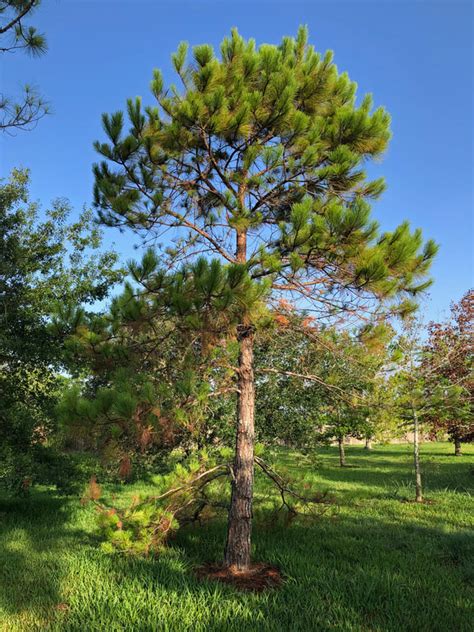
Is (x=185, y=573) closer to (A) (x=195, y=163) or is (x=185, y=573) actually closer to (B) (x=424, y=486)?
(A) (x=195, y=163)

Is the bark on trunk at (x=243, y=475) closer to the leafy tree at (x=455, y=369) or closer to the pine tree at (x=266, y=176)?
the pine tree at (x=266, y=176)

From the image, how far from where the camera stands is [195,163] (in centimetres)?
592

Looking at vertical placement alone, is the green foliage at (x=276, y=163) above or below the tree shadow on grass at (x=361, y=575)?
above

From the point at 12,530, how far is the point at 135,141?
6.57m

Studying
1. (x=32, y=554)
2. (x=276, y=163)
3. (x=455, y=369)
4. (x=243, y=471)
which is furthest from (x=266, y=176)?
(x=455, y=369)

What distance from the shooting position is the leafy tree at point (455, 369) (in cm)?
969

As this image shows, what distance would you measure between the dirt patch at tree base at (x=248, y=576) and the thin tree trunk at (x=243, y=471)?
3.3 inches

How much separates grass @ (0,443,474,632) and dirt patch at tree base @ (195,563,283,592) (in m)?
0.15

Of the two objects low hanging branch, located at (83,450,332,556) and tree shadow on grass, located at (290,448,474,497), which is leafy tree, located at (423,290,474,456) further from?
low hanging branch, located at (83,450,332,556)

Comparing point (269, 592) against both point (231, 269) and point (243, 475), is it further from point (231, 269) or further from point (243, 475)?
point (231, 269)

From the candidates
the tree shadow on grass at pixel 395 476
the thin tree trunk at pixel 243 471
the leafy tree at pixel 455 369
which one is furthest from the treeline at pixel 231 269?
the tree shadow on grass at pixel 395 476

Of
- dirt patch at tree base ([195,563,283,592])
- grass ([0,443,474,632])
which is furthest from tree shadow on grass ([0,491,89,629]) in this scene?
dirt patch at tree base ([195,563,283,592])

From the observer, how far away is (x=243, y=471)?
5.19 meters

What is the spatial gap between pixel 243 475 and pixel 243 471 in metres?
0.05
